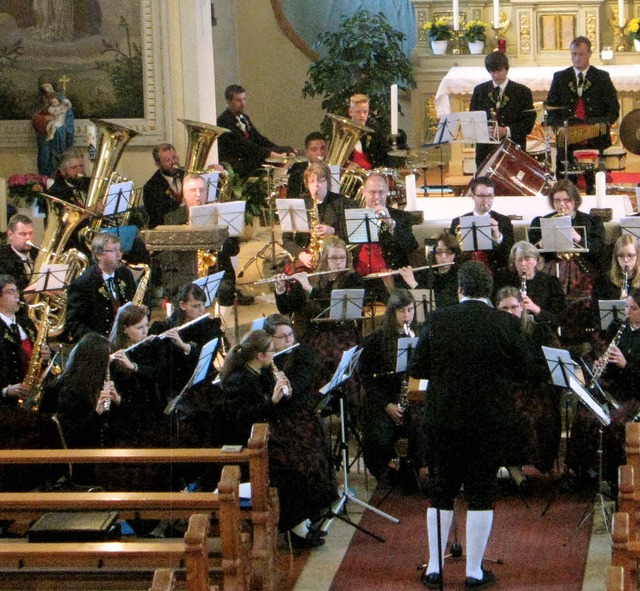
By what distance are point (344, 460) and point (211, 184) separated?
110 inches

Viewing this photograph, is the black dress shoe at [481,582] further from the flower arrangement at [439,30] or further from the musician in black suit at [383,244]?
the flower arrangement at [439,30]

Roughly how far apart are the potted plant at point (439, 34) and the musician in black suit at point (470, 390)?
26.3ft

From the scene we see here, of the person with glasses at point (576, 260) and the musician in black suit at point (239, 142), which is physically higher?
the musician in black suit at point (239, 142)

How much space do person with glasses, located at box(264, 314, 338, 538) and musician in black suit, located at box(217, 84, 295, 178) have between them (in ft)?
16.4

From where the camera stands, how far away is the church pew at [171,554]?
5152mm

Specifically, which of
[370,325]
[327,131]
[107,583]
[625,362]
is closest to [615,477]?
[625,362]

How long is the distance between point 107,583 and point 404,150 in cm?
589

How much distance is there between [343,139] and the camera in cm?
1058

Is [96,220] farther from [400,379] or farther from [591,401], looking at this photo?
[591,401]

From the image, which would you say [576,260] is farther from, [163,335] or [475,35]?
[475,35]

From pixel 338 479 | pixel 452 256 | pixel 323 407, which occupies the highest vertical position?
pixel 452 256

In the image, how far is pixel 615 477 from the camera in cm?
764

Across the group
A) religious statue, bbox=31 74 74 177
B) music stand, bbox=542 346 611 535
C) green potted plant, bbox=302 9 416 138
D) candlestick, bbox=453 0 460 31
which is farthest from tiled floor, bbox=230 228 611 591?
green potted plant, bbox=302 9 416 138

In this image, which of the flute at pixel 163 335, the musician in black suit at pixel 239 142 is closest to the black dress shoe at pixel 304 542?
the flute at pixel 163 335
